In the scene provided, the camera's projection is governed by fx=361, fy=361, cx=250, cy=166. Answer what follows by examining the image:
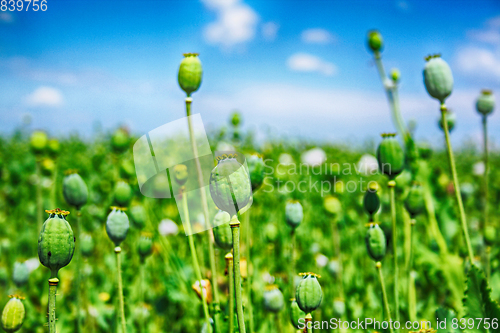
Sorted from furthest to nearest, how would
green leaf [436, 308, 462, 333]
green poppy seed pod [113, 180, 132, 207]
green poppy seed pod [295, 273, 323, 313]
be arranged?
green poppy seed pod [113, 180, 132, 207] → green leaf [436, 308, 462, 333] → green poppy seed pod [295, 273, 323, 313]

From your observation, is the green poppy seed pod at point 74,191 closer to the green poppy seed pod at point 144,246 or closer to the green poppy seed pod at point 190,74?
the green poppy seed pod at point 144,246

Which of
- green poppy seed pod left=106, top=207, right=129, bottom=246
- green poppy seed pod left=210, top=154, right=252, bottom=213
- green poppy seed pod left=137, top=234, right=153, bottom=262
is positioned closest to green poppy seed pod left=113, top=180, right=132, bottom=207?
green poppy seed pod left=137, top=234, right=153, bottom=262

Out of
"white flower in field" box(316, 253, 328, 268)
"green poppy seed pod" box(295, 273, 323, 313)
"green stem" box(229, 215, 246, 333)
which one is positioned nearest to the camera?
"green stem" box(229, 215, 246, 333)

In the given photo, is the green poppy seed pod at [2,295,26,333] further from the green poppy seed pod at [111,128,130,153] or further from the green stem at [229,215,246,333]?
the green poppy seed pod at [111,128,130,153]

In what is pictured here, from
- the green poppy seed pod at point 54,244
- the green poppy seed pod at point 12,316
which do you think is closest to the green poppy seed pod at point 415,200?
the green poppy seed pod at point 54,244

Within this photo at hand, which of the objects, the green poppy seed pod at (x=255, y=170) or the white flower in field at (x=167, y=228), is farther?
the white flower in field at (x=167, y=228)

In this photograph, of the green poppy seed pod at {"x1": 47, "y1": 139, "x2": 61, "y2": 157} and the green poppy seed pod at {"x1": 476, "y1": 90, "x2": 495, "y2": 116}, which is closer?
the green poppy seed pod at {"x1": 476, "y1": 90, "x2": 495, "y2": 116}
